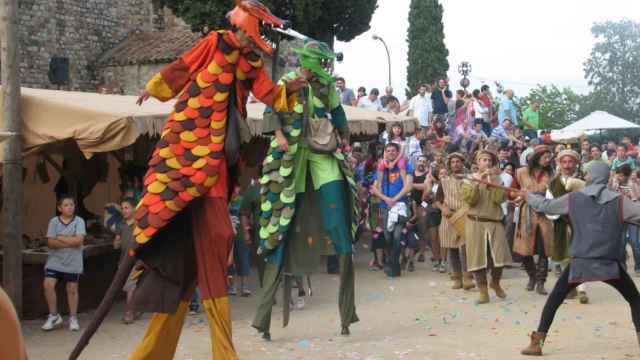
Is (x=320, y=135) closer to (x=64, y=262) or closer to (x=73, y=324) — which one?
(x=64, y=262)

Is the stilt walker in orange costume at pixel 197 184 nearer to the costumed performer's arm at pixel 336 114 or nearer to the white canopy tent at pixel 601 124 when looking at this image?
the costumed performer's arm at pixel 336 114

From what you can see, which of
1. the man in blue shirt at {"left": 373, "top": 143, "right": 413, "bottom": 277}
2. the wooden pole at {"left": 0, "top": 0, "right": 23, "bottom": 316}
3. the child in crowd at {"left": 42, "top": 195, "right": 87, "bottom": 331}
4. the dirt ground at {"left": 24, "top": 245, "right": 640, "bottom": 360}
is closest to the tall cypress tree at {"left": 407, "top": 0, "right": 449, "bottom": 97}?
the man in blue shirt at {"left": 373, "top": 143, "right": 413, "bottom": 277}

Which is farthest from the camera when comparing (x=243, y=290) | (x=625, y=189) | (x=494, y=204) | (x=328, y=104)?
(x=625, y=189)

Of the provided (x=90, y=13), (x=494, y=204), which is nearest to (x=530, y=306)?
(x=494, y=204)

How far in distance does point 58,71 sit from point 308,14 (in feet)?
24.6

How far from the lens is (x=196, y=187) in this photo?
229 inches

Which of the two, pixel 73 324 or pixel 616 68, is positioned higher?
pixel 616 68

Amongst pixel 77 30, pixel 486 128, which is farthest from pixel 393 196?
pixel 77 30

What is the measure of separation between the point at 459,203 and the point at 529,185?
115 centimetres

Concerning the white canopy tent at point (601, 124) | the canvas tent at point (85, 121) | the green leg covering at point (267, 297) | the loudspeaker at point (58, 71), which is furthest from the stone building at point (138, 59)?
the green leg covering at point (267, 297)

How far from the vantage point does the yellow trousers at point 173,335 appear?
567cm

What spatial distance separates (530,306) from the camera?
9.67 metres

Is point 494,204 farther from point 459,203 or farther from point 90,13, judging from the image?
point 90,13

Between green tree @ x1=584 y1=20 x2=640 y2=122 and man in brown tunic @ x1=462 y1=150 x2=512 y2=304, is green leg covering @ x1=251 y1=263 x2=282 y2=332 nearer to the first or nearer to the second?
man in brown tunic @ x1=462 y1=150 x2=512 y2=304
